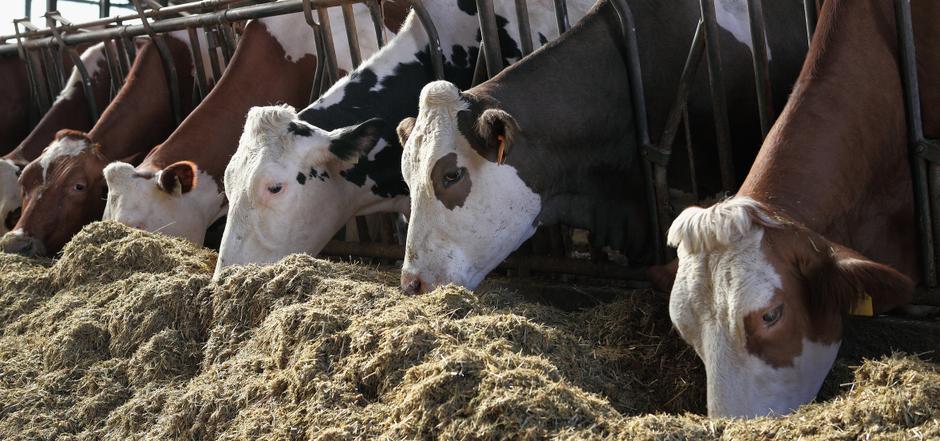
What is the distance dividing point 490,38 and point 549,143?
3.43 feet

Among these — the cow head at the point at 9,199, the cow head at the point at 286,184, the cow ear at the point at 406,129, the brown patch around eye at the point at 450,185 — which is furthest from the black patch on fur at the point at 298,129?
the cow head at the point at 9,199

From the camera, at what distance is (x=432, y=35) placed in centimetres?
577

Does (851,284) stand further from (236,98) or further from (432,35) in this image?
(236,98)

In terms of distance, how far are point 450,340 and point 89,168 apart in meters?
5.16

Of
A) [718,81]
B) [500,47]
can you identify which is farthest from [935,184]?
[500,47]

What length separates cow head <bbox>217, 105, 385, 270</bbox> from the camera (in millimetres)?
5316

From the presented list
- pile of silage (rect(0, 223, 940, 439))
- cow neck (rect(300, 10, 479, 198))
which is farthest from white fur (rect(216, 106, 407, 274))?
pile of silage (rect(0, 223, 940, 439))

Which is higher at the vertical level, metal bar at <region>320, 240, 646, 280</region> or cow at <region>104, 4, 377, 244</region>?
cow at <region>104, 4, 377, 244</region>

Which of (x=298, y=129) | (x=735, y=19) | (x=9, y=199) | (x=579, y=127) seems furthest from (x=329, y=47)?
(x=9, y=199)

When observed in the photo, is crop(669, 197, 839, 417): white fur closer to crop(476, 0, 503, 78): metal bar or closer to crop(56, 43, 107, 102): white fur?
crop(476, 0, 503, 78): metal bar

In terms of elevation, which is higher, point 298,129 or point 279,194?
point 298,129

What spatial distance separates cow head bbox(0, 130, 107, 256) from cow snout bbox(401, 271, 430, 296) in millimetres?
3753

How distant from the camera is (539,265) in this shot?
551 cm

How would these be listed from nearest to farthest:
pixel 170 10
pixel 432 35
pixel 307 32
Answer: pixel 432 35 → pixel 307 32 → pixel 170 10
